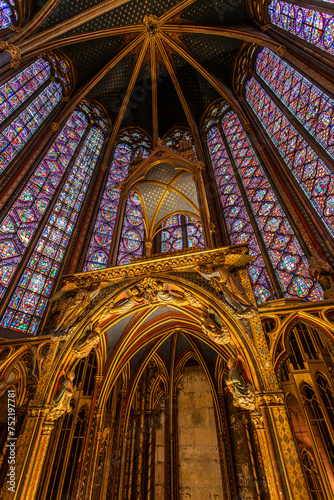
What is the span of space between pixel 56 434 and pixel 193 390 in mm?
4271

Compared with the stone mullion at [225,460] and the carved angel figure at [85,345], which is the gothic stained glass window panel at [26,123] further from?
the stone mullion at [225,460]

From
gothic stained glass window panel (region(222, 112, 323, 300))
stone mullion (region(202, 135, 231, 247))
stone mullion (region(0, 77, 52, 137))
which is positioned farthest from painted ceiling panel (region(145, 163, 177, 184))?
stone mullion (region(0, 77, 52, 137))

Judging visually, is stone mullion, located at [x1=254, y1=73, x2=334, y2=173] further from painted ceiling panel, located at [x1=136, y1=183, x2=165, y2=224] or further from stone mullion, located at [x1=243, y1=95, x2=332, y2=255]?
painted ceiling panel, located at [x1=136, y1=183, x2=165, y2=224]

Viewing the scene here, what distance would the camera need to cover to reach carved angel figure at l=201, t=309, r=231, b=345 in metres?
4.89

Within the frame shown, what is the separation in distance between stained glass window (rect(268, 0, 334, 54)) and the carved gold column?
941cm

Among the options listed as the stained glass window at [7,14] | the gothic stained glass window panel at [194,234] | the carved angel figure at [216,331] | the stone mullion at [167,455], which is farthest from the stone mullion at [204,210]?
the stained glass window at [7,14]

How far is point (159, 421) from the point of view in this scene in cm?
870

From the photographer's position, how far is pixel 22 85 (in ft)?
34.8

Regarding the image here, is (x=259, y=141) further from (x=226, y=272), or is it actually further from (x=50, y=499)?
(x=50, y=499)

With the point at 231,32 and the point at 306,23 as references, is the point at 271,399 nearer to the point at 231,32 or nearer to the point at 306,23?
the point at 306,23

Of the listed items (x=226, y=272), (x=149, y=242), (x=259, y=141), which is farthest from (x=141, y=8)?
(x=226, y=272)

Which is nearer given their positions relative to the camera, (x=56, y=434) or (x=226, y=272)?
(x=226, y=272)

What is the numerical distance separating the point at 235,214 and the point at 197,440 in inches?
294

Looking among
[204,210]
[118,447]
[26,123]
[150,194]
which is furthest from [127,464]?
[26,123]
